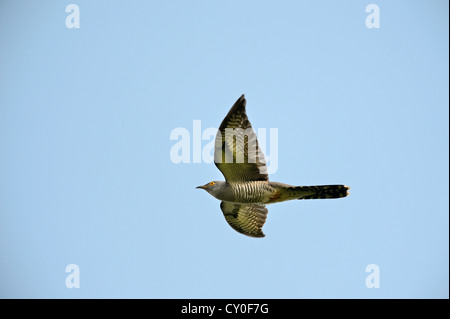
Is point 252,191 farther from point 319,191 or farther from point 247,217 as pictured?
point 247,217

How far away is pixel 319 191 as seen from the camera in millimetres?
8773

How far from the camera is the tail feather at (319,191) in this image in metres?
8.69

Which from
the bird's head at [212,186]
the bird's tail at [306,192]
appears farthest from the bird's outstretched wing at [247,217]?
the bird's tail at [306,192]

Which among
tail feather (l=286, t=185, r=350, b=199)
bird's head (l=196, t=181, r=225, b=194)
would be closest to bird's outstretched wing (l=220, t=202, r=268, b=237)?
bird's head (l=196, t=181, r=225, b=194)

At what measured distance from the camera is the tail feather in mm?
8688

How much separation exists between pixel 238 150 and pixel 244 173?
0.53 m

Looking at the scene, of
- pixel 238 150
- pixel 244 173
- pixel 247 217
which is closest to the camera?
pixel 238 150

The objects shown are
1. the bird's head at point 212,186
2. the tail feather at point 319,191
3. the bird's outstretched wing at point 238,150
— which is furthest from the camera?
the bird's head at point 212,186

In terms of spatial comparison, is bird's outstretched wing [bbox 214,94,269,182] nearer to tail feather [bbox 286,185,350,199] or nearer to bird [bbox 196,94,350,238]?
bird [bbox 196,94,350,238]

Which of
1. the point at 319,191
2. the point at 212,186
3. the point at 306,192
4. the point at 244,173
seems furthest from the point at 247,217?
the point at 319,191

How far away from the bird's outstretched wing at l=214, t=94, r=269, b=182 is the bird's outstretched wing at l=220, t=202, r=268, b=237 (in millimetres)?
1534

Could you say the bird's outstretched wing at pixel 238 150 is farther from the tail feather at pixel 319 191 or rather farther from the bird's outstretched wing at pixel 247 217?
the bird's outstretched wing at pixel 247 217
